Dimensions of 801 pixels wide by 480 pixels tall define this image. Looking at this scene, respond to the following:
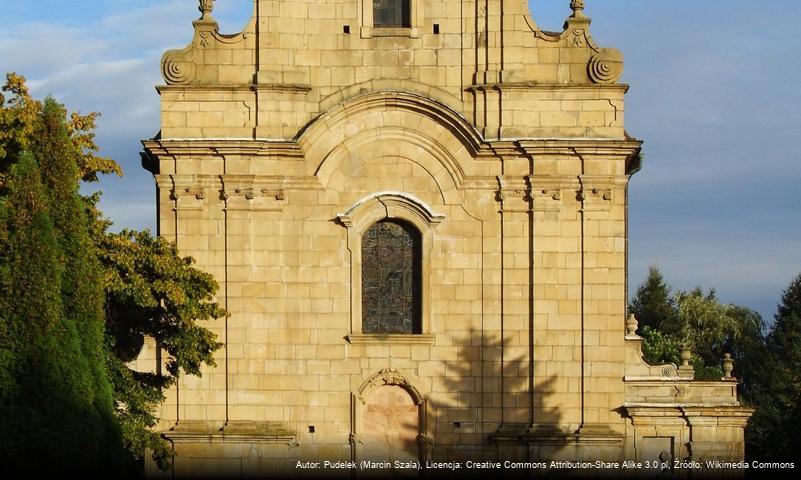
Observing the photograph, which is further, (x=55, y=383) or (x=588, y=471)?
(x=588, y=471)

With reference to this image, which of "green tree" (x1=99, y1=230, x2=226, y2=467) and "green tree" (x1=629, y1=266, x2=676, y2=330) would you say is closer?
"green tree" (x1=99, y1=230, x2=226, y2=467)

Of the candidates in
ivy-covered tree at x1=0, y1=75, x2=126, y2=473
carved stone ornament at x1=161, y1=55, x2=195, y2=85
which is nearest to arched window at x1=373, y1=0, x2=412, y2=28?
carved stone ornament at x1=161, y1=55, x2=195, y2=85

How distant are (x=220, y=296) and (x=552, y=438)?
7131 mm

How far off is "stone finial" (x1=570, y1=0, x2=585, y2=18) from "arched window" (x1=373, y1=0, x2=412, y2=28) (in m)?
3.35

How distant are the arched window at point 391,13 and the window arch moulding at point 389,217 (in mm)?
3568

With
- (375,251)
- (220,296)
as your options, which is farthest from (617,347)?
→ (220,296)

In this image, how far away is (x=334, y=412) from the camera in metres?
33.1

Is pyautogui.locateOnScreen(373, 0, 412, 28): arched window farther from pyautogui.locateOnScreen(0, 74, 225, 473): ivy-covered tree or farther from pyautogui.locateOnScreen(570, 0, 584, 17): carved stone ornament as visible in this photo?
pyautogui.locateOnScreen(0, 74, 225, 473): ivy-covered tree

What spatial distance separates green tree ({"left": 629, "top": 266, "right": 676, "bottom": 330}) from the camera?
80.2m

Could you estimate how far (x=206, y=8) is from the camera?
33719 millimetres

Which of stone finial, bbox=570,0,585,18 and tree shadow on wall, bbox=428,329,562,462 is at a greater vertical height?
stone finial, bbox=570,0,585,18

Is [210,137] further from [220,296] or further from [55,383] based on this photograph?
[55,383]

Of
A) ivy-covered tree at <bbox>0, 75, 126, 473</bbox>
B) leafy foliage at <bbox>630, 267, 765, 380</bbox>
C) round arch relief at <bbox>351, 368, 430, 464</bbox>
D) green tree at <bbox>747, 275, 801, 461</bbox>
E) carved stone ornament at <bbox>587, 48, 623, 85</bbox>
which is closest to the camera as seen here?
ivy-covered tree at <bbox>0, 75, 126, 473</bbox>

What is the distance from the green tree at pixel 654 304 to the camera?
80.2 m
